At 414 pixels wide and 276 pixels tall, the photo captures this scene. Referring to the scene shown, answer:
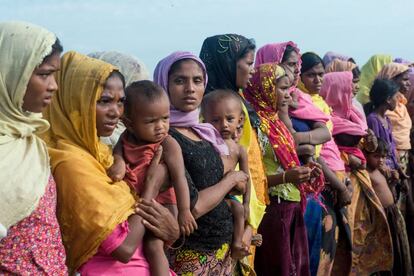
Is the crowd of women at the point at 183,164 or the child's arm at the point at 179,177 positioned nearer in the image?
the crowd of women at the point at 183,164

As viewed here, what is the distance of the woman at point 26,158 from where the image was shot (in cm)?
270

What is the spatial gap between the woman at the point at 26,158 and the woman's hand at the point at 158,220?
18.2 inches

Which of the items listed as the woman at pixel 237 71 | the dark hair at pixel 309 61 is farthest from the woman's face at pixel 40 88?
the dark hair at pixel 309 61

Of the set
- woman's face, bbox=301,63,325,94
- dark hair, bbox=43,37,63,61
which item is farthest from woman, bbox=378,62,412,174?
dark hair, bbox=43,37,63,61

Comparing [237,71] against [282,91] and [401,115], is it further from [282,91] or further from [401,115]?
[401,115]

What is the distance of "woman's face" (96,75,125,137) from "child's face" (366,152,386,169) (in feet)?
13.4

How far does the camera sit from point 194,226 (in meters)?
3.57

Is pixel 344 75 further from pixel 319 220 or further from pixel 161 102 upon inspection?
pixel 161 102

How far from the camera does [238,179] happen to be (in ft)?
13.0

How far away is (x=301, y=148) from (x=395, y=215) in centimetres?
210

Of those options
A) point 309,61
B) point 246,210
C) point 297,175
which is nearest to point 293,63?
point 309,61

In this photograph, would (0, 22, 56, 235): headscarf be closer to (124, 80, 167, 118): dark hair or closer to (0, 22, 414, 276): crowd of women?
(0, 22, 414, 276): crowd of women

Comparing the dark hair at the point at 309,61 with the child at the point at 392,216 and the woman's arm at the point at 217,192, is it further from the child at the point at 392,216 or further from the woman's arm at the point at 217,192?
the woman's arm at the point at 217,192

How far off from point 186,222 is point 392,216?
4.05 meters
